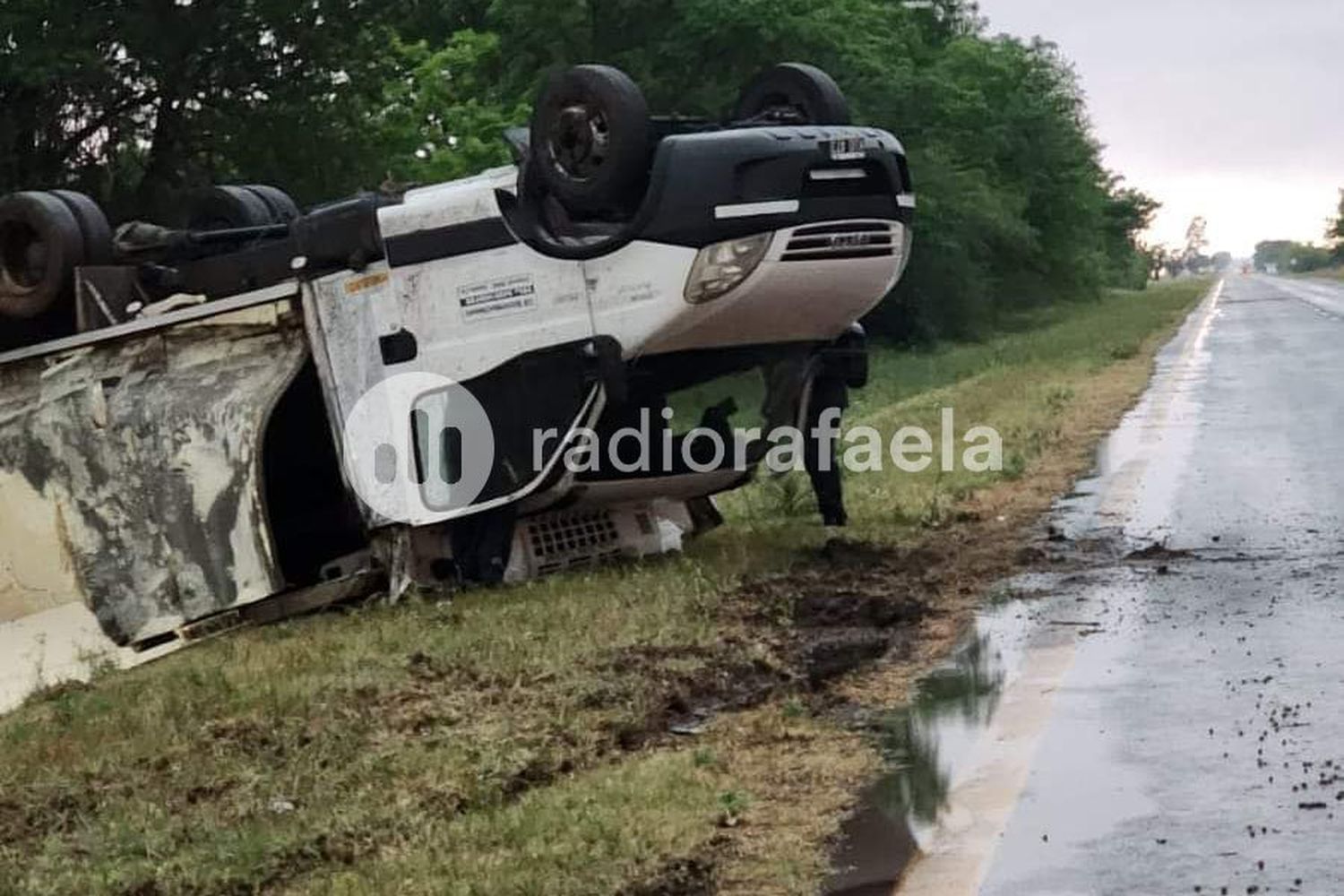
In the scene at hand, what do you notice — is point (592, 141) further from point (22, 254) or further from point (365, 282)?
point (22, 254)

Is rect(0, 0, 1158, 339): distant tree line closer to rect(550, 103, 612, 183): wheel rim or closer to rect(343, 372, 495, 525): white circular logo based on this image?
rect(343, 372, 495, 525): white circular logo

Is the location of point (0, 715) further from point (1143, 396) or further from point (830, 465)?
point (1143, 396)

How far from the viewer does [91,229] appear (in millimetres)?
9836

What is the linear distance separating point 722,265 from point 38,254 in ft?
11.9

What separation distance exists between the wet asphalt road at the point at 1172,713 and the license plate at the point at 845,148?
6.69 ft

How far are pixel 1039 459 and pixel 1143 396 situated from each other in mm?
6386

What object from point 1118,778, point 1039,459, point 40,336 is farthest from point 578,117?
point 1039,459

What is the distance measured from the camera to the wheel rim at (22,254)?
9820 mm

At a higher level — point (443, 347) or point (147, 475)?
point (443, 347)

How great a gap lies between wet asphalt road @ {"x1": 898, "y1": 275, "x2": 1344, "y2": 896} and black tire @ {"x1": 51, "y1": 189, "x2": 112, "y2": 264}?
4.79 m

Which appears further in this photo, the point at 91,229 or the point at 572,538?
the point at 91,229

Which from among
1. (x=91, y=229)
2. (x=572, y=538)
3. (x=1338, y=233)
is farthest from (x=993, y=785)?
(x=1338, y=233)

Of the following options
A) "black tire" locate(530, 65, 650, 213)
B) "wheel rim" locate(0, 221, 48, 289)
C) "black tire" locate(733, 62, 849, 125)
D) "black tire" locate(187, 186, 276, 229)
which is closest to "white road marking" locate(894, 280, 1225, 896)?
"black tire" locate(530, 65, 650, 213)

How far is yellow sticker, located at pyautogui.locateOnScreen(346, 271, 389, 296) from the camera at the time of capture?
898 cm
